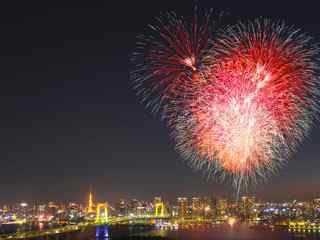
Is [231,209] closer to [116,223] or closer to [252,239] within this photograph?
[116,223]

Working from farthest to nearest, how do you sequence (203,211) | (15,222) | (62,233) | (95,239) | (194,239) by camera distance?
(203,211) < (15,222) < (62,233) < (95,239) < (194,239)

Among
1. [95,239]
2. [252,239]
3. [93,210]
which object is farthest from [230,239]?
[93,210]

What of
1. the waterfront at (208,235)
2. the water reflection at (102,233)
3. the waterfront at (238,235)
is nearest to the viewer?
the waterfront at (208,235)

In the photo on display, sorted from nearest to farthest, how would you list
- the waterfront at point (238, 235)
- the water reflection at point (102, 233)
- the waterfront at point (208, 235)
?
the waterfront at point (208, 235), the waterfront at point (238, 235), the water reflection at point (102, 233)

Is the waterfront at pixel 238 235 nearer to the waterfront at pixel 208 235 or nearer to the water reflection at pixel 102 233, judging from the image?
the waterfront at pixel 208 235

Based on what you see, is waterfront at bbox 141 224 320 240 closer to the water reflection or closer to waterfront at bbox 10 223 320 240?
waterfront at bbox 10 223 320 240

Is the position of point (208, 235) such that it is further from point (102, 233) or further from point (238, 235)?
point (102, 233)

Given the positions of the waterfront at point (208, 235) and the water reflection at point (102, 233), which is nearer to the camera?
the waterfront at point (208, 235)

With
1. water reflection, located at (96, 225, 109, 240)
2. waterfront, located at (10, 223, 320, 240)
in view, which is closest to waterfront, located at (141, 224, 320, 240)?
waterfront, located at (10, 223, 320, 240)

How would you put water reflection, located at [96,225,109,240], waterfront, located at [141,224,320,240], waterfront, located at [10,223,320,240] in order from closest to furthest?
waterfront, located at [10,223,320,240], waterfront, located at [141,224,320,240], water reflection, located at [96,225,109,240]

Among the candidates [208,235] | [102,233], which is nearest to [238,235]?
[208,235]

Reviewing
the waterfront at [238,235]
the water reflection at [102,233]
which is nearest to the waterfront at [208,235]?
the waterfront at [238,235]
